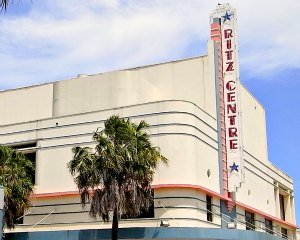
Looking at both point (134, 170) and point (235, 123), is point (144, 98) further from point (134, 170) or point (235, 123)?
point (134, 170)

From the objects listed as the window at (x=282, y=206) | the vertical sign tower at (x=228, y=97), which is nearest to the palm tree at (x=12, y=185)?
the vertical sign tower at (x=228, y=97)

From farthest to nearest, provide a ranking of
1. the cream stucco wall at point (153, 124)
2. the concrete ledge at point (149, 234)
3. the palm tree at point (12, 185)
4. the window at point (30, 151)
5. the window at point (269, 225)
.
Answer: the window at point (269, 225), the window at point (30, 151), the cream stucco wall at point (153, 124), the concrete ledge at point (149, 234), the palm tree at point (12, 185)

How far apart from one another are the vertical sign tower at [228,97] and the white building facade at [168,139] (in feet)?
0.22

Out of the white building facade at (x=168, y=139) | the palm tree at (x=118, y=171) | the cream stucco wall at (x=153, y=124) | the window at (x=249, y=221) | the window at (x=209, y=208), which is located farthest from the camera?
the window at (x=249, y=221)

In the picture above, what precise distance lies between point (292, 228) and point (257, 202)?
985 cm

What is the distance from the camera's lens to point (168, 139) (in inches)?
1438

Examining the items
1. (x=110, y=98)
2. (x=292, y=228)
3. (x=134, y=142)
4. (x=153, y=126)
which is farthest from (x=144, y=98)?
(x=292, y=228)

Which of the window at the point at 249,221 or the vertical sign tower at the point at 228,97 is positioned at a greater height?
the vertical sign tower at the point at 228,97

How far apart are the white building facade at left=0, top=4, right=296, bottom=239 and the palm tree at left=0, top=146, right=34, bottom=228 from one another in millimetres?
2989

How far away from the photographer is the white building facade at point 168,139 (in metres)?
35.5

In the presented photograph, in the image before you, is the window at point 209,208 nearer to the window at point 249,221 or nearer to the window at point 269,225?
the window at point 249,221

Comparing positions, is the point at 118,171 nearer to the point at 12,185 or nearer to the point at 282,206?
the point at 12,185

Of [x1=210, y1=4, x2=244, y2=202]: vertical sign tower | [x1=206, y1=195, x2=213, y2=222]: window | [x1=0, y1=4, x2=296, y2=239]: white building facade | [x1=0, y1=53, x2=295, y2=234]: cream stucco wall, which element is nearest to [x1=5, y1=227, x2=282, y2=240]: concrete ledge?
[x1=0, y1=4, x2=296, y2=239]: white building facade

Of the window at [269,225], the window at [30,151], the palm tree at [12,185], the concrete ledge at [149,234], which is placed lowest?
the concrete ledge at [149,234]
